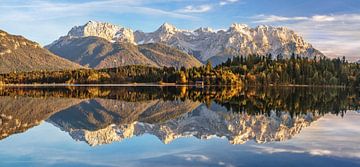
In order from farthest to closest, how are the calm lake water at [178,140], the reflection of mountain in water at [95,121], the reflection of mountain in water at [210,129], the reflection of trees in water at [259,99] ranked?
the reflection of trees in water at [259,99] → the reflection of mountain in water at [95,121] → the reflection of mountain in water at [210,129] → the calm lake water at [178,140]

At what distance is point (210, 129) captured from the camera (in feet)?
174

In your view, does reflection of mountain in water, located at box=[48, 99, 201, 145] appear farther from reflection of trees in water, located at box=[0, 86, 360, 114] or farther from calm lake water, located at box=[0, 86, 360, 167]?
reflection of trees in water, located at box=[0, 86, 360, 114]

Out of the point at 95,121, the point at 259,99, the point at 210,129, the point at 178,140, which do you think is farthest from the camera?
the point at 259,99

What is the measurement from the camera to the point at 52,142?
42.2m

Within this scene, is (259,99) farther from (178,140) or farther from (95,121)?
(178,140)

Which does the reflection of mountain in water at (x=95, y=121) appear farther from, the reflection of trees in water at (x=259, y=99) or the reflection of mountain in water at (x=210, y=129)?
the reflection of trees in water at (x=259, y=99)

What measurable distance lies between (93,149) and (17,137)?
11490 millimetres

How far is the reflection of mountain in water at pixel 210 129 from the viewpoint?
44.8 meters

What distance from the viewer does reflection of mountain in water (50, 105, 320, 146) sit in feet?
147

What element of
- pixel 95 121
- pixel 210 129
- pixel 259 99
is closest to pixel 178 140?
pixel 210 129

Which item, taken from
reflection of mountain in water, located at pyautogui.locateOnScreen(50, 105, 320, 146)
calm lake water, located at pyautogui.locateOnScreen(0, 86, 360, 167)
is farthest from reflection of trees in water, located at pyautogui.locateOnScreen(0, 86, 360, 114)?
calm lake water, located at pyautogui.locateOnScreen(0, 86, 360, 167)


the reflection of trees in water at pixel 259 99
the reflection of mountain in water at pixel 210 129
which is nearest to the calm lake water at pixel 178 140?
the reflection of mountain in water at pixel 210 129

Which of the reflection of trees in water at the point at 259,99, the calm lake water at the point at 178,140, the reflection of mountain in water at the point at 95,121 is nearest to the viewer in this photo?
the calm lake water at the point at 178,140

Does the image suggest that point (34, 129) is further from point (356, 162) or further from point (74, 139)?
point (356, 162)
